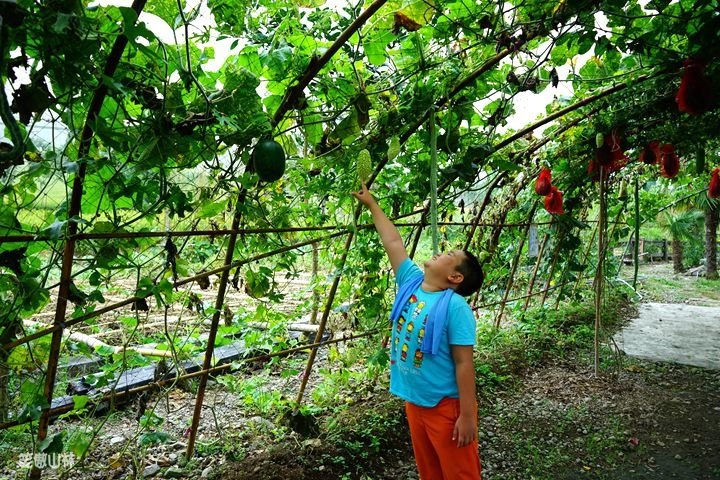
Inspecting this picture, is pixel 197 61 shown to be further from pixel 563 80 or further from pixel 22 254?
pixel 563 80

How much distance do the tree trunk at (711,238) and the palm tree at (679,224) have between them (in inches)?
17.6

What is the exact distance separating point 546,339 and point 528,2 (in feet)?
10.2

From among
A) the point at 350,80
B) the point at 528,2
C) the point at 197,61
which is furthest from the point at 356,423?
the point at 528,2

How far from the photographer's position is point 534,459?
230 centimetres

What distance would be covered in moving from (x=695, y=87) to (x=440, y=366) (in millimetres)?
1725

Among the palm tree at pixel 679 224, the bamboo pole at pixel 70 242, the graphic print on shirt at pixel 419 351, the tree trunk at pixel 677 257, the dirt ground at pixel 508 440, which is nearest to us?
the bamboo pole at pixel 70 242

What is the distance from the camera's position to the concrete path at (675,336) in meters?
4.01

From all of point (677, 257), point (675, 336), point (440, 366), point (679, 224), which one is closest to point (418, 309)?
point (440, 366)

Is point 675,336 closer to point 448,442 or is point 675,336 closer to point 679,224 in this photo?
point 448,442

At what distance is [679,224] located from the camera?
10008mm

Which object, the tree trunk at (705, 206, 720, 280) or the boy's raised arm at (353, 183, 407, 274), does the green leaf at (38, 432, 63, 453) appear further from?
the tree trunk at (705, 206, 720, 280)

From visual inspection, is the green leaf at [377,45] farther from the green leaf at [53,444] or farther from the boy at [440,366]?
the green leaf at [53,444]

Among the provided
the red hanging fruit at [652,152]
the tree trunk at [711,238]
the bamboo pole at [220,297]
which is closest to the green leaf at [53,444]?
the bamboo pole at [220,297]

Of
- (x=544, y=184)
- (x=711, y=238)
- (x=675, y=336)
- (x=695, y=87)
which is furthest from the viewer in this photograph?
(x=711, y=238)
